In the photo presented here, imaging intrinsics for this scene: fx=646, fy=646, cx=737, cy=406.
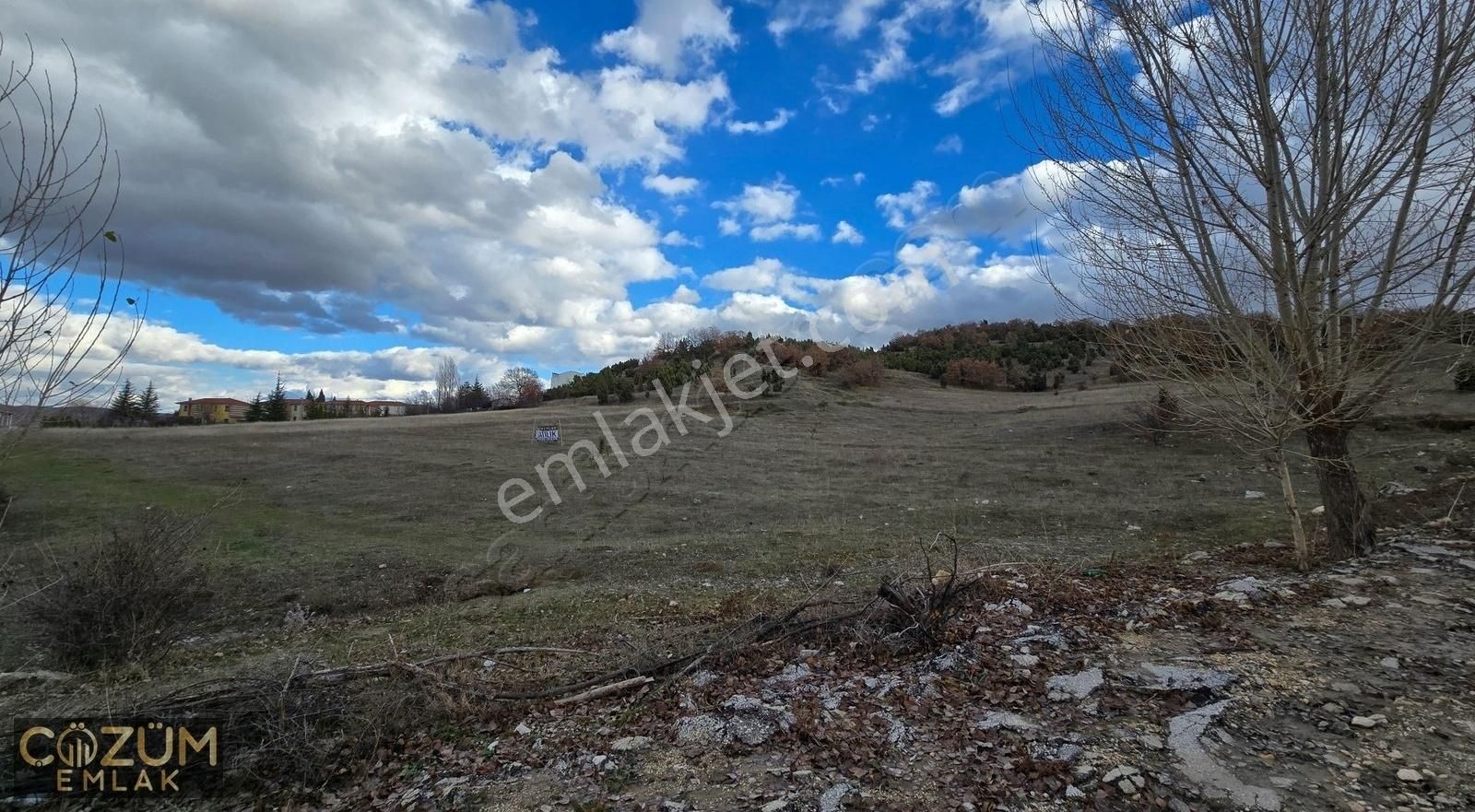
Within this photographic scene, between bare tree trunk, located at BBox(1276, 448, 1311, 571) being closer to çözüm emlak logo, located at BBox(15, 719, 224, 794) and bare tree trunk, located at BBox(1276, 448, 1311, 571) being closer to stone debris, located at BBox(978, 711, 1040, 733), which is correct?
stone debris, located at BBox(978, 711, 1040, 733)

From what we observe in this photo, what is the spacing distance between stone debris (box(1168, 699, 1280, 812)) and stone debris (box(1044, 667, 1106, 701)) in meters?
0.45

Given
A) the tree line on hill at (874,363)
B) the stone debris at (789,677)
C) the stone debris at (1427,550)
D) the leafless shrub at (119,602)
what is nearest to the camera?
the stone debris at (789,677)

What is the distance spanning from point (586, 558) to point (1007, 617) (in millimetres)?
6301

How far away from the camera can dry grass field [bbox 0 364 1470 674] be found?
23.1 ft

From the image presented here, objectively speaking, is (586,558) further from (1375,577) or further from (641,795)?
(1375,577)

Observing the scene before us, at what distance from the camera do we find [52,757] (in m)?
3.38

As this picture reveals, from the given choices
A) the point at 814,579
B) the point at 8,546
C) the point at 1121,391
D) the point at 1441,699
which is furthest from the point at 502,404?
the point at 1441,699

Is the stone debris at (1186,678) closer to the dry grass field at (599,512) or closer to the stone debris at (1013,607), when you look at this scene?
the stone debris at (1013,607)

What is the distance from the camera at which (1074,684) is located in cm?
372

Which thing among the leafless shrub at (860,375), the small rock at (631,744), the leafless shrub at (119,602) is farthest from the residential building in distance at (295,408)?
the small rock at (631,744)

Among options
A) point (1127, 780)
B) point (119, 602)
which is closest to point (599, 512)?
point (119, 602)

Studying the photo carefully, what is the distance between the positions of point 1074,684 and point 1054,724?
19.8 inches

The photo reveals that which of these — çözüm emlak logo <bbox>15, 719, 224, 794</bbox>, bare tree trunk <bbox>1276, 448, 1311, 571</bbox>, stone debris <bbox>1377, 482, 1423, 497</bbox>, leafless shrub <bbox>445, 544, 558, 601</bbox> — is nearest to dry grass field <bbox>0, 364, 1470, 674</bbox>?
leafless shrub <bbox>445, 544, 558, 601</bbox>

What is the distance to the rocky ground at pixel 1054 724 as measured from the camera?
280 cm
